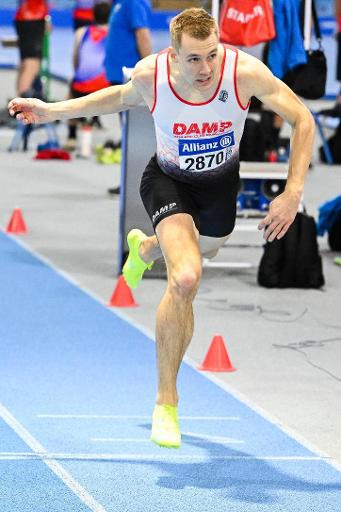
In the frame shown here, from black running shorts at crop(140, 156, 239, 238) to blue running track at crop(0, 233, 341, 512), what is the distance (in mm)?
1048

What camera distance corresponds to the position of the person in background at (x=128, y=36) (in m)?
12.8

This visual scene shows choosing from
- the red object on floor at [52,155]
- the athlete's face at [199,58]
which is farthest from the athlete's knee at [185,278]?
the red object on floor at [52,155]

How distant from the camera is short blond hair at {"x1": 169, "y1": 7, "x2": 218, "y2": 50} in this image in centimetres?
599

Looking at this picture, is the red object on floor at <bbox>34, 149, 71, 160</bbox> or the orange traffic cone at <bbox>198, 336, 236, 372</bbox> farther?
the red object on floor at <bbox>34, 149, 71, 160</bbox>

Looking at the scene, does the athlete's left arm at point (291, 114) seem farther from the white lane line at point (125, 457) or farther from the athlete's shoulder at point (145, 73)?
the white lane line at point (125, 457)

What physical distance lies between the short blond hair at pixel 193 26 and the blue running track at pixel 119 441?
1921 mm

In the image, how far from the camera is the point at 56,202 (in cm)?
1405

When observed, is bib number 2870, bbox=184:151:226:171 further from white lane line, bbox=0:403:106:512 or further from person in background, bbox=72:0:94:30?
person in background, bbox=72:0:94:30

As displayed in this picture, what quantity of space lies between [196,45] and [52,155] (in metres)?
11.3

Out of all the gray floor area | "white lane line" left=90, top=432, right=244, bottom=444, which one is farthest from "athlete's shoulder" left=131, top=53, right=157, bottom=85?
the gray floor area

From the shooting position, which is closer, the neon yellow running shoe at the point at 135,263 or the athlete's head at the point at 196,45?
the athlete's head at the point at 196,45

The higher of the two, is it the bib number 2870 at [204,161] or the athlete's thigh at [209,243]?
the bib number 2870 at [204,161]

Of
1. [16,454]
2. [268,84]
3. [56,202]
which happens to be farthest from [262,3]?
[16,454]

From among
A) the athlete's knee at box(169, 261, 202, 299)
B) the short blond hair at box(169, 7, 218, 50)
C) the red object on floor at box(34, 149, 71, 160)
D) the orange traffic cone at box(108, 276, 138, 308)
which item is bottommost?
the red object on floor at box(34, 149, 71, 160)
